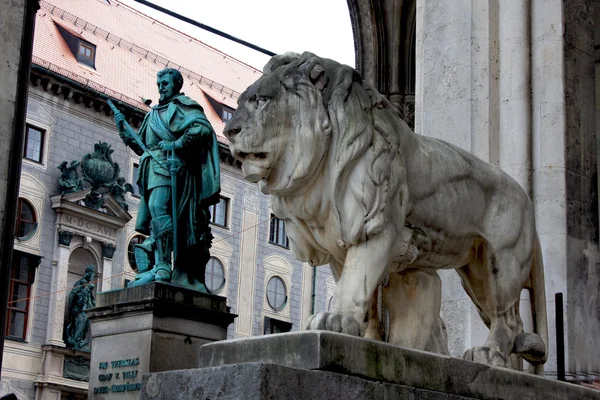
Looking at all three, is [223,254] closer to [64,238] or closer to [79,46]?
[64,238]

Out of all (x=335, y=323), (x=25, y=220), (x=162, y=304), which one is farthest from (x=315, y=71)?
(x=25, y=220)

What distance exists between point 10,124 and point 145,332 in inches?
115

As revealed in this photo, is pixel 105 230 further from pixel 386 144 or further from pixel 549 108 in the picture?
pixel 386 144

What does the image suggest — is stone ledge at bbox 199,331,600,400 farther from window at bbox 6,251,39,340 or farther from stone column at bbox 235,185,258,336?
stone column at bbox 235,185,258,336

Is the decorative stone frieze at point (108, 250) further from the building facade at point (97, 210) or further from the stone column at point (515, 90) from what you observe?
the stone column at point (515, 90)

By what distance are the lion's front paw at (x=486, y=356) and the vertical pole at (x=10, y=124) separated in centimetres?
755

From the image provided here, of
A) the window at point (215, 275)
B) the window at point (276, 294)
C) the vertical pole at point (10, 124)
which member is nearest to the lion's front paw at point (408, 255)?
the vertical pole at point (10, 124)

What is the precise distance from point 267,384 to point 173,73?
11610 mm

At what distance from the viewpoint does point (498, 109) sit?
403 inches

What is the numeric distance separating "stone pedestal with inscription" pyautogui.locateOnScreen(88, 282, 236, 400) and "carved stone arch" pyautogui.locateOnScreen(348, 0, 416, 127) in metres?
5.70

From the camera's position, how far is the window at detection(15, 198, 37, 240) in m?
40.9

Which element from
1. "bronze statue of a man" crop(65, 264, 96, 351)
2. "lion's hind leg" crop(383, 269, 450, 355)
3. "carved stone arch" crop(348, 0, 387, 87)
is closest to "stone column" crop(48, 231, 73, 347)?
"bronze statue of a man" crop(65, 264, 96, 351)

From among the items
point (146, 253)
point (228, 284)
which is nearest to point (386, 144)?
point (146, 253)

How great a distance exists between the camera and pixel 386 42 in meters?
19.3
